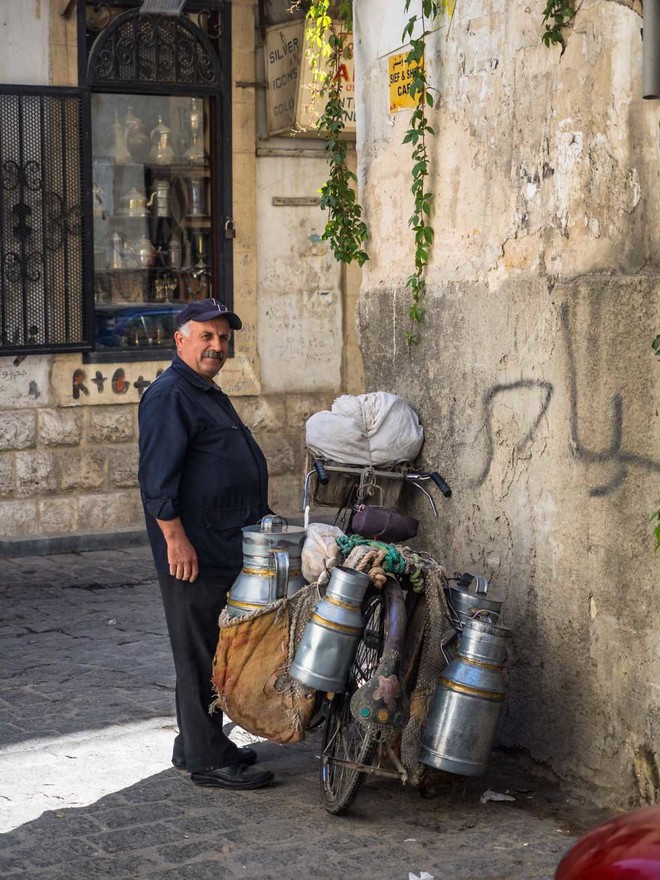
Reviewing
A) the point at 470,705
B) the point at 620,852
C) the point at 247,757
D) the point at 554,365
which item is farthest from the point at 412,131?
the point at 620,852

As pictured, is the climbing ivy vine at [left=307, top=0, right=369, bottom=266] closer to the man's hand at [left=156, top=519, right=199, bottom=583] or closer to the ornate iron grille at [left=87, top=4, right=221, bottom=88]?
the man's hand at [left=156, top=519, right=199, bottom=583]

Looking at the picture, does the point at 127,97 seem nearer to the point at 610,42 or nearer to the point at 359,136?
the point at 359,136

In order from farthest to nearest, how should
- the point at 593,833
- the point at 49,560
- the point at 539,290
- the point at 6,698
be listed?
the point at 49,560, the point at 6,698, the point at 539,290, the point at 593,833

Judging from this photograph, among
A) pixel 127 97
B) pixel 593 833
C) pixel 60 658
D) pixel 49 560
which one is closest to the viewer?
pixel 593 833

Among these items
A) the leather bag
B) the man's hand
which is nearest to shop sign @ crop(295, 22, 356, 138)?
the leather bag

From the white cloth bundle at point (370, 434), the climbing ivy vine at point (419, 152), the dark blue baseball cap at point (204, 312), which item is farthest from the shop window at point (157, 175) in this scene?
the dark blue baseball cap at point (204, 312)

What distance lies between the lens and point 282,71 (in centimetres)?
1121

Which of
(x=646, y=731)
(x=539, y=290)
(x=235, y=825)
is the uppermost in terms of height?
(x=539, y=290)

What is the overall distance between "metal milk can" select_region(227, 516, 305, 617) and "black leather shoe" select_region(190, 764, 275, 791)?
2.19ft

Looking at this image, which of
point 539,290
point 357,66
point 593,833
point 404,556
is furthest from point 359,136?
point 593,833

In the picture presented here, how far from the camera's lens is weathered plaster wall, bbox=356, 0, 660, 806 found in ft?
16.7

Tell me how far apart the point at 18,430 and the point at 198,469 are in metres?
5.51

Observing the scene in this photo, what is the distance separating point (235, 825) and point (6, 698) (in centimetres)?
206

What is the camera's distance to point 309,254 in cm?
1184
